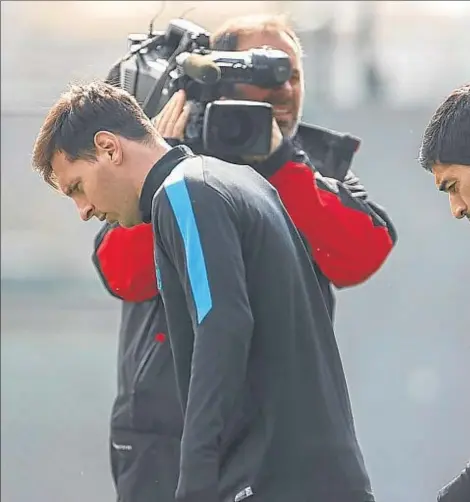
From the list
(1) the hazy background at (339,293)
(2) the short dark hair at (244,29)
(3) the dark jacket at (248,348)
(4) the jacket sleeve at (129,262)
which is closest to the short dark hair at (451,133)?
(3) the dark jacket at (248,348)

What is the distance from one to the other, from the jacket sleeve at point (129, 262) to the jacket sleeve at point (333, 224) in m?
0.27

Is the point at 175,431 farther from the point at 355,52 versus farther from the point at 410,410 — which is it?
the point at 355,52

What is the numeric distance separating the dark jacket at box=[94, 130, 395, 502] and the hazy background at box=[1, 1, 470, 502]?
0.86 metres

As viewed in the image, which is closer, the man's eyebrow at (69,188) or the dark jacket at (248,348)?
the dark jacket at (248,348)

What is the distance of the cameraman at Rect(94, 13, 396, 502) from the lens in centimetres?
213

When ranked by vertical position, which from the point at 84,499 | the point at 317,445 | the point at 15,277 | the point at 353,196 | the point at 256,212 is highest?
the point at 256,212

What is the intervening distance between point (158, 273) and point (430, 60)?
5.80 feet

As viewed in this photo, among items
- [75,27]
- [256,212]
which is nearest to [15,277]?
[75,27]

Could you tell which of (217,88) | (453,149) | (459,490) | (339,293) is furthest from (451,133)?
(339,293)

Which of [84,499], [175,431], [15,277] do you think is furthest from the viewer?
[15,277]

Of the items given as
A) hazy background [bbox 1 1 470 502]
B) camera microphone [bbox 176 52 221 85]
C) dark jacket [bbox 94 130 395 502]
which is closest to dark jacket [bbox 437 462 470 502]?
dark jacket [bbox 94 130 395 502]

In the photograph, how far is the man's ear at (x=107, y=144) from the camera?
1.78m

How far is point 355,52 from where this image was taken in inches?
129

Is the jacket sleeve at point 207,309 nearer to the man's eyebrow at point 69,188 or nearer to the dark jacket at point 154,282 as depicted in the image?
the man's eyebrow at point 69,188
